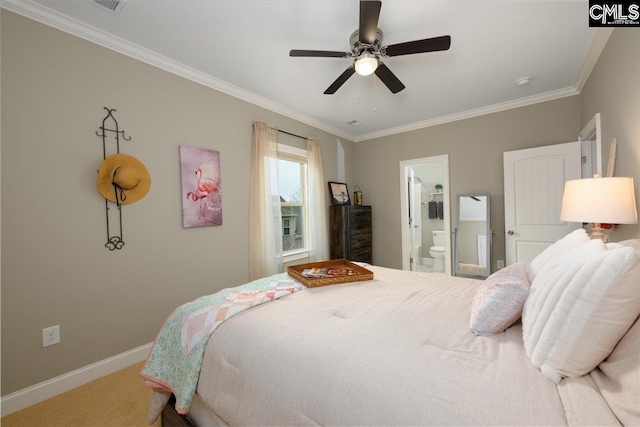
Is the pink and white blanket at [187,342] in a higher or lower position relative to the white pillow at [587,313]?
lower

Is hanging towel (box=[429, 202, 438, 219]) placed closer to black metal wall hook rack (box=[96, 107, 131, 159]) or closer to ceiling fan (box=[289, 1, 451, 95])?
ceiling fan (box=[289, 1, 451, 95])

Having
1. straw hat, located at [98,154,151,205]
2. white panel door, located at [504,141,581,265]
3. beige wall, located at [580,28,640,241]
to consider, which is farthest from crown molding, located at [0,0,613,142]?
straw hat, located at [98,154,151,205]

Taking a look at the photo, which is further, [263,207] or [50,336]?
[263,207]

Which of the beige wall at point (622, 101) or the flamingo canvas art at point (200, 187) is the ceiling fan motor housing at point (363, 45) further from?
the flamingo canvas art at point (200, 187)

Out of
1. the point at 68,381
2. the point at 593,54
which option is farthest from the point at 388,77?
the point at 68,381

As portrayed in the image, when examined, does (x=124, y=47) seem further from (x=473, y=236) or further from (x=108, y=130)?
(x=473, y=236)

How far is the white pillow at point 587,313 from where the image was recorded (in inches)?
30.1

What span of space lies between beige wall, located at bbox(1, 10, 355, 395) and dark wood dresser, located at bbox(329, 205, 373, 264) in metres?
1.94

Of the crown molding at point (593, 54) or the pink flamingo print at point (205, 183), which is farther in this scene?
the pink flamingo print at point (205, 183)

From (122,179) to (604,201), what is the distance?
333 cm

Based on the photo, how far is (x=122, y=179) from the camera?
2062 mm

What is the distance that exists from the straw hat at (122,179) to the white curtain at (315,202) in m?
2.16

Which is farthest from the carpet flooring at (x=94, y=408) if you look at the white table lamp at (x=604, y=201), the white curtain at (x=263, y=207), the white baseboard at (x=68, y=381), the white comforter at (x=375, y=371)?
the white table lamp at (x=604, y=201)

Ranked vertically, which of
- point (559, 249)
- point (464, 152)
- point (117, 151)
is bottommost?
point (559, 249)
